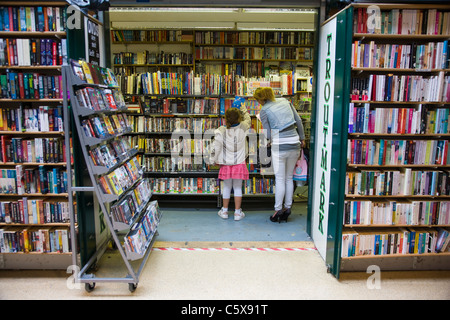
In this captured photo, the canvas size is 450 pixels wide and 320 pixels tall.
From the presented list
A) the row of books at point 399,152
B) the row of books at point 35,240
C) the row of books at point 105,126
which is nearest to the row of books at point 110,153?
the row of books at point 105,126

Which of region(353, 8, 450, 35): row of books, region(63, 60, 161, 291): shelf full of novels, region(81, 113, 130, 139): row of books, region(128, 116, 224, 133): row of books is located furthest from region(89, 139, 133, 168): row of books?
region(353, 8, 450, 35): row of books

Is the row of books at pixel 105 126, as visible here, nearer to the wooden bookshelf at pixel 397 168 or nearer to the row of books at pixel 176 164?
the row of books at pixel 176 164

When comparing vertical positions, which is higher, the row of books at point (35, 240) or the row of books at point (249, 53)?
the row of books at point (249, 53)

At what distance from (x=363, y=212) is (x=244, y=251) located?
4.16 ft

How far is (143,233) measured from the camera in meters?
3.12

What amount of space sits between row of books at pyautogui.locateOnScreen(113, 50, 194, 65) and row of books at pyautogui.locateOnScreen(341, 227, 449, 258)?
5153 mm

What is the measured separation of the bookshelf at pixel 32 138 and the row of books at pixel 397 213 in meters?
2.54

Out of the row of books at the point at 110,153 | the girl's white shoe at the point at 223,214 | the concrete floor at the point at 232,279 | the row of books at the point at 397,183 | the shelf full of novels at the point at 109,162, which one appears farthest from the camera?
the girl's white shoe at the point at 223,214

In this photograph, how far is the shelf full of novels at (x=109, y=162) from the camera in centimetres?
256

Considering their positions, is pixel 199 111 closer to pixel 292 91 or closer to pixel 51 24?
pixel 292 91

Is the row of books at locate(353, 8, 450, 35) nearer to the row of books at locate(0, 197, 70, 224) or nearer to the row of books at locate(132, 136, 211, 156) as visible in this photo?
the row of books at locate(132, 136, 211, 156)

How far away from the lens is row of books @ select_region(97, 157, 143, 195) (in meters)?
2.68

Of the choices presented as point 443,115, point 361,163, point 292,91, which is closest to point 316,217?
point 361,163

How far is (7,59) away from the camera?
9.46 ft
